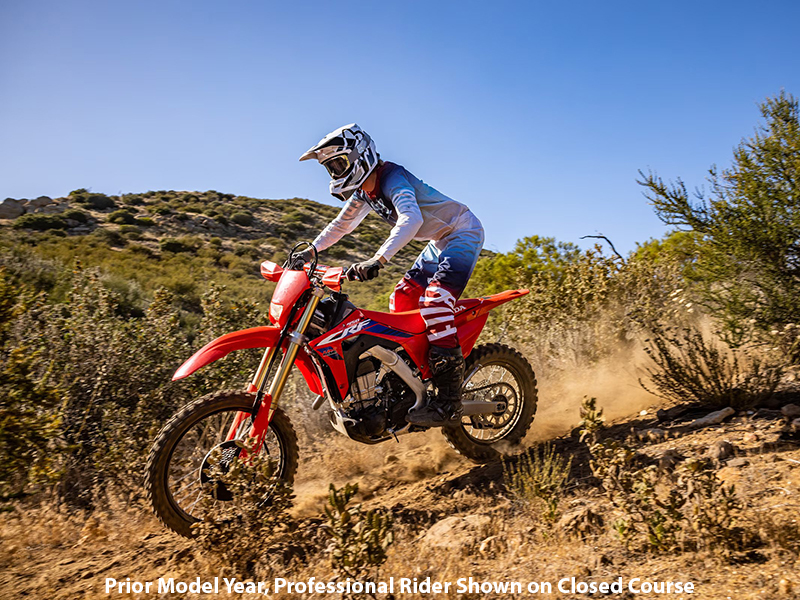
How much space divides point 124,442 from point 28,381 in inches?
35.2

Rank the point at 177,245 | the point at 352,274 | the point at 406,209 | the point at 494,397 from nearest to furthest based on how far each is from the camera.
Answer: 1. the point at 352,274
2. the point at 406,209
3. the point at 494,397
4. the point at 177,245

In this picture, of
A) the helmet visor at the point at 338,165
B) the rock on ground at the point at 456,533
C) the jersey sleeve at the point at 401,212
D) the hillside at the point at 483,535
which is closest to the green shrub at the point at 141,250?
the hillside at the point at 483,535

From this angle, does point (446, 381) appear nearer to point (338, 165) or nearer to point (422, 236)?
point (422, 236)

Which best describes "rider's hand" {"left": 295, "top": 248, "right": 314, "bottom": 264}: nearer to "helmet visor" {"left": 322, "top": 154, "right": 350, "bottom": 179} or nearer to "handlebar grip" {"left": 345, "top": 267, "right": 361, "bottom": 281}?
"handlebar grip" {"left": 345, "top": 267, "right": 361, "bottom": 281}

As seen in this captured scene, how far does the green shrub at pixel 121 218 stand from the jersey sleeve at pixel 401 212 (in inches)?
1327

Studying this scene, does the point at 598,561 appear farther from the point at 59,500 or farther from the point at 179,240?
the point at 179,240

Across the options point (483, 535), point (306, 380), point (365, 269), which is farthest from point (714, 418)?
point (306, 380)

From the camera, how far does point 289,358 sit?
391cm

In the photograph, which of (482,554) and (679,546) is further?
(482,554)

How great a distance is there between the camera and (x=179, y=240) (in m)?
30.6

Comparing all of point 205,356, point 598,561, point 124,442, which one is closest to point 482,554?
point 598,561

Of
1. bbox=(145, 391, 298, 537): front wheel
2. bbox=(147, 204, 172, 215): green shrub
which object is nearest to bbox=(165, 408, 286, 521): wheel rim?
bbox=(145, 391, 298, 537): front wheel

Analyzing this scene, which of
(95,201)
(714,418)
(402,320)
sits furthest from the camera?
(95,201)

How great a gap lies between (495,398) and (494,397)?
1 cm
